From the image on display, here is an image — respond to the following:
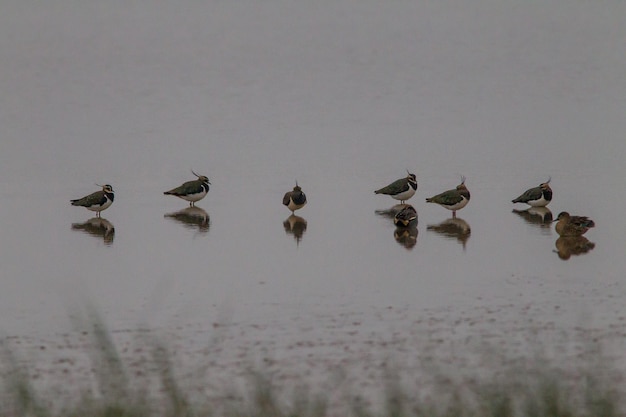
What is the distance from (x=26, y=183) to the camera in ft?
55.6

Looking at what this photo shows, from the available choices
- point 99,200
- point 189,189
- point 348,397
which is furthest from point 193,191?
point 348,397

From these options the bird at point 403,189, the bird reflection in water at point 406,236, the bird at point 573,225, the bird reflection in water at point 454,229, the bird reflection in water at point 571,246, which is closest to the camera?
the bird reflection in water at point 571,246

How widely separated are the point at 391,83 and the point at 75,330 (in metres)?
19.3

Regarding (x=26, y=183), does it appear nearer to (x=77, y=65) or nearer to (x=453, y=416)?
(x=453, y=416)

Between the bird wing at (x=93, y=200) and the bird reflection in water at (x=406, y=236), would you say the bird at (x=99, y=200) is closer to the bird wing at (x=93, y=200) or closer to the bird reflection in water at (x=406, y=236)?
the bird wing at (x=93, y=200)

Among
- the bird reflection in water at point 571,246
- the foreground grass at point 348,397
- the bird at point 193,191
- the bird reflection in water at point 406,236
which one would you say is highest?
the bird at point 193,191

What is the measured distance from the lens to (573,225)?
12.9 m

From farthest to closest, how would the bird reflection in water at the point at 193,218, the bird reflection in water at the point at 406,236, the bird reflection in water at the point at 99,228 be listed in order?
the bird reflection in water at the point at 193,218, the bird reflection in water at the point at 99,228, the bird reflection in water at the point at 406,236

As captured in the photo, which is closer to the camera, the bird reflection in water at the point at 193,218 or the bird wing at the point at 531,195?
the bird reflection in water at the point at 193,218

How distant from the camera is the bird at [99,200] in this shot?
48.6 ft

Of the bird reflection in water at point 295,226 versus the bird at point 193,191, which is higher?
the bird at point 193,191

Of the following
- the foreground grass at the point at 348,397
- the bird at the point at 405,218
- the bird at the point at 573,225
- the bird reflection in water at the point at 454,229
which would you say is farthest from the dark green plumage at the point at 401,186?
the foreground grass at the point at 348,397

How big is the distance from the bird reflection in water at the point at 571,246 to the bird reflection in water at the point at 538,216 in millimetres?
865

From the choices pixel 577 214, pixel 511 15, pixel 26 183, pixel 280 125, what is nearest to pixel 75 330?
pixel 577 214
